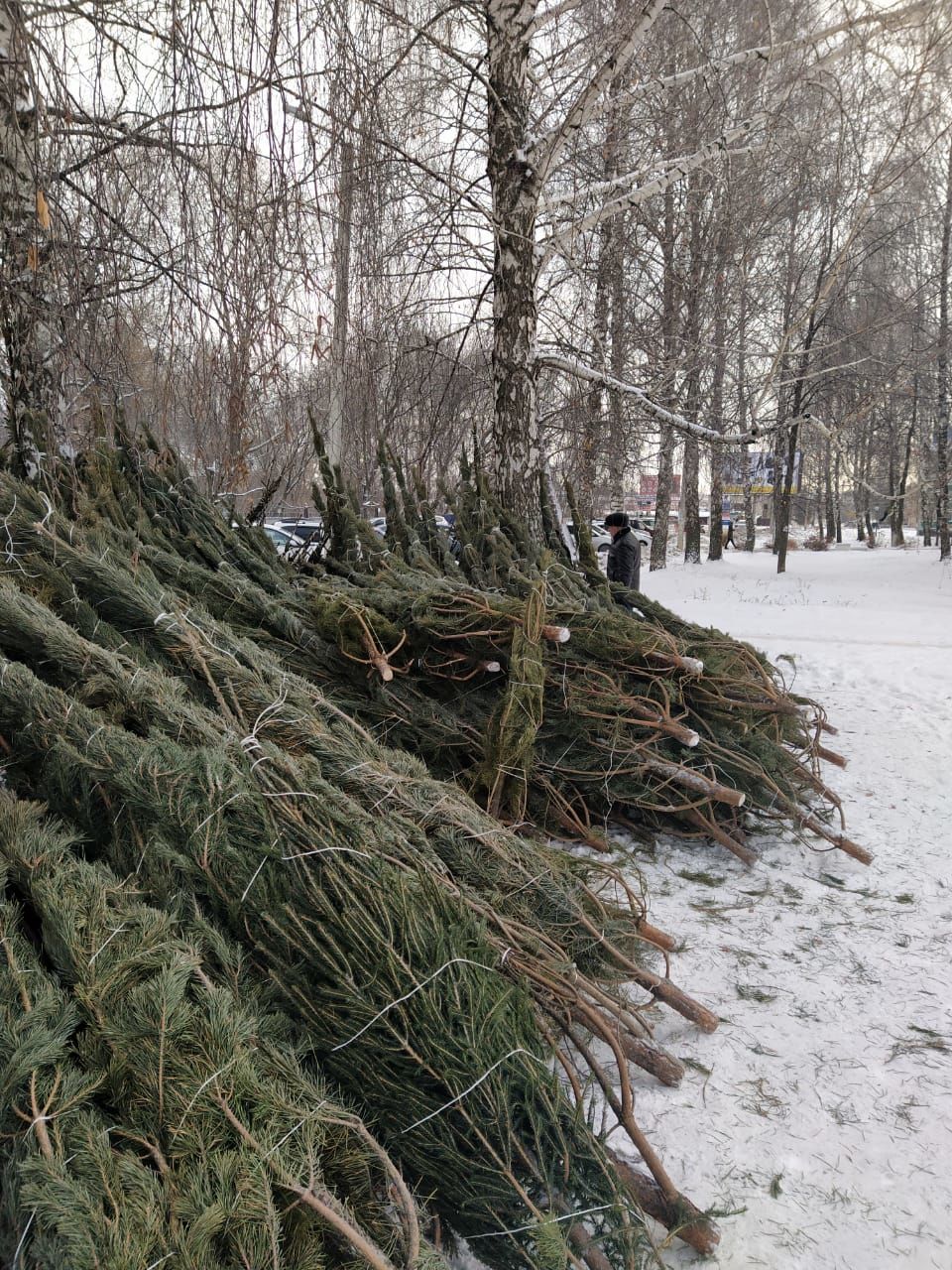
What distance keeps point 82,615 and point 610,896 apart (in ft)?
7.77

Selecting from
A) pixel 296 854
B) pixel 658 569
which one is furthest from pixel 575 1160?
pixel 658 569

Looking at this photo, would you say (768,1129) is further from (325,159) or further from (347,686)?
(325,159)

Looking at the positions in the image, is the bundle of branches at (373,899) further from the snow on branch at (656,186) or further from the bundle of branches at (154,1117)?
the snow on branch at (656,186)

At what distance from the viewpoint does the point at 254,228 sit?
3291mm

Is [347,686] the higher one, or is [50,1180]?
[347,686]

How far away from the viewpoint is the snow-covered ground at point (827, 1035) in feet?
6.66

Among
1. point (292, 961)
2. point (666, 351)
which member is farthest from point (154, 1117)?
point (666, 351)

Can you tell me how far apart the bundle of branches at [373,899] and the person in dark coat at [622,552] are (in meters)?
4.67

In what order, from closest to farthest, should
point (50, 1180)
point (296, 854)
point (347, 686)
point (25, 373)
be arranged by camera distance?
point (50, 1180) < point (296, 854) < point (347, 686) < point (25, 373)

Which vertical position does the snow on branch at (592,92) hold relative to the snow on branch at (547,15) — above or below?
below

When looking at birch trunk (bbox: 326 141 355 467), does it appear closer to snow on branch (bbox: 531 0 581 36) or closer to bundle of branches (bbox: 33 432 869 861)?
bundle of branches (bbox: 33 432 869 861)

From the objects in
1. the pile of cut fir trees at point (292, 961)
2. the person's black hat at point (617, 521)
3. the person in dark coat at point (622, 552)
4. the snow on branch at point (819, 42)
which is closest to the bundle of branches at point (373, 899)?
the pile of cut fir trees at point (292, 961)

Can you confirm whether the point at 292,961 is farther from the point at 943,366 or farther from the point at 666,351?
the point at 943,366

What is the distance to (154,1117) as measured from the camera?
1.53 m
